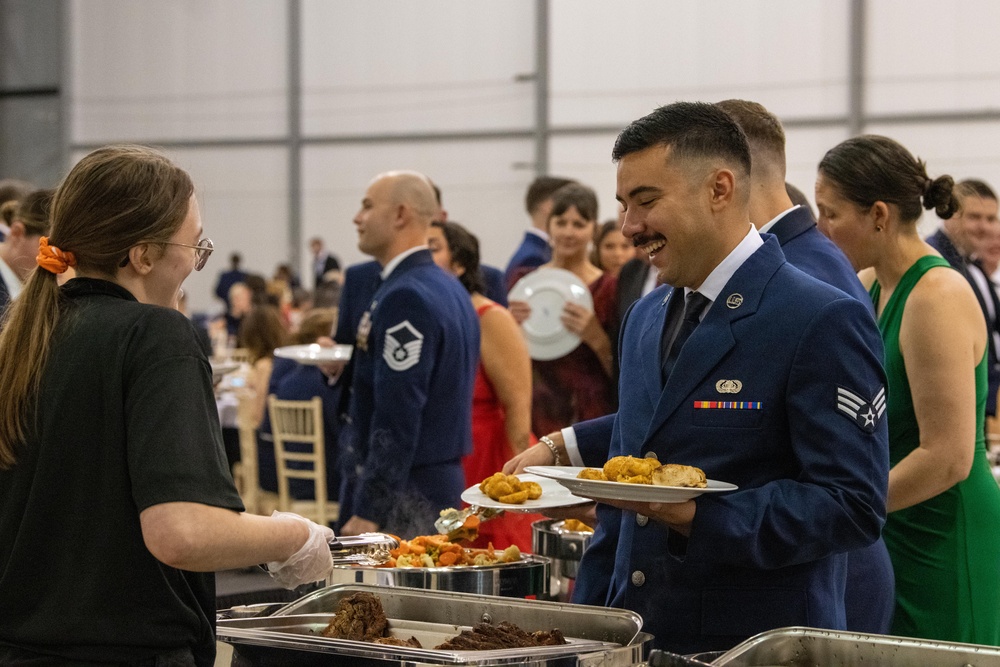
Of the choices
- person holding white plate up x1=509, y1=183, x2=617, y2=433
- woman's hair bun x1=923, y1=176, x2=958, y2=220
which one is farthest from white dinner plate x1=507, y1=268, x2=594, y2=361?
woman's hair bun x1=923, y1=176, x2=958, y2=220

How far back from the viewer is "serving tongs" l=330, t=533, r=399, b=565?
2137 millimetres

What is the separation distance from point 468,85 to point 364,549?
11.1 m

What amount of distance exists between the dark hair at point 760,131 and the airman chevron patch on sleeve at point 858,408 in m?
0.68

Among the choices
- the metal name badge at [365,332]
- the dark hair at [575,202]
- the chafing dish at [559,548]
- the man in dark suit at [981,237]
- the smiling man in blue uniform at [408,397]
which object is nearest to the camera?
the chafing dish at [559,548]

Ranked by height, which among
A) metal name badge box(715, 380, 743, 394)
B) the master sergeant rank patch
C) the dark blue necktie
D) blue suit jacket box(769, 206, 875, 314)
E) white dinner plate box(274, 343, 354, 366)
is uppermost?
blue suit jacket box(769, 206, 875, 314)

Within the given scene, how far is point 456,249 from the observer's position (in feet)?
13.9

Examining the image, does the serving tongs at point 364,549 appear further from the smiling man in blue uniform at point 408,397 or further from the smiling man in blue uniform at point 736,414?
the smiling man in blue uniform at point 408,397

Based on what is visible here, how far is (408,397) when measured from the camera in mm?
3309

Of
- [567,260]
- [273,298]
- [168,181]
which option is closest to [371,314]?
[567,260]

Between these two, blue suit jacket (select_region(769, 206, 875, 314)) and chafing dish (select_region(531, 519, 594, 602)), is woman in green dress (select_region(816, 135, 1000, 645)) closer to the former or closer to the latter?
blue suit jacket (select_region(769, 206, 875, 314))

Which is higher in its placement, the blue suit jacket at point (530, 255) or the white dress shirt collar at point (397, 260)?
the white dress shirt collar at point (397, 260)

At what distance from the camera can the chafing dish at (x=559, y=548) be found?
8.19 ft

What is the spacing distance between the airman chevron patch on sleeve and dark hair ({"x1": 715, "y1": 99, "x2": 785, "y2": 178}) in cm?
68

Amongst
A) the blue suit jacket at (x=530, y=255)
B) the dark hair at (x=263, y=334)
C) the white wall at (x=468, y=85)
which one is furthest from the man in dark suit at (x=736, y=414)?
the white wall at (x=468, y=85)
